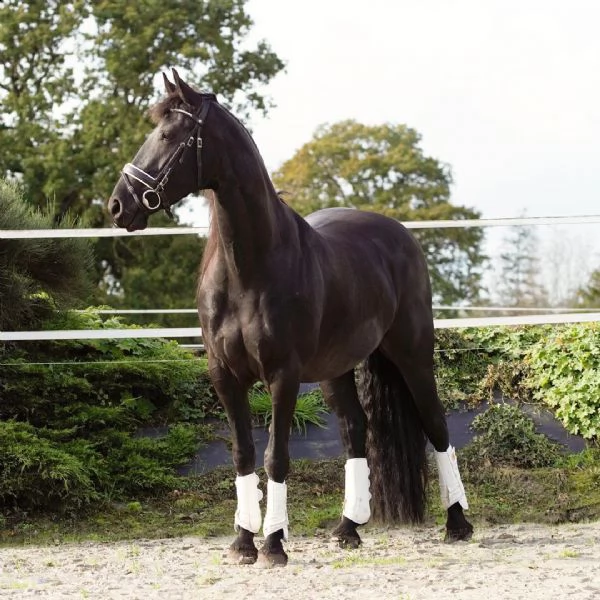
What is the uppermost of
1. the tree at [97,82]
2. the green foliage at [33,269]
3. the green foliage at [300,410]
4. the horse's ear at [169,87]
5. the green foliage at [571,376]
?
the tree at [97,82]

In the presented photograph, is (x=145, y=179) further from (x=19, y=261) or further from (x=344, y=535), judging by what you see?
(x=19, y=261)

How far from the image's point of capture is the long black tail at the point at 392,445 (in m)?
5.18

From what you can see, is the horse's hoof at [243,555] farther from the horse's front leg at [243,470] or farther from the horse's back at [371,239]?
the horse's back at [371,239]

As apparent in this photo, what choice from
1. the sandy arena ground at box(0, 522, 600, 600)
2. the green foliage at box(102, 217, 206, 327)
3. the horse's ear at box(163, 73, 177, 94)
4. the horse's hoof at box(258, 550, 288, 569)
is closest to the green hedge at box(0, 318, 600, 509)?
the sandy arena ground at box(0, 522, 600, 600)

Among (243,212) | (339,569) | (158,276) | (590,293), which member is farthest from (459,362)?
(590,293)

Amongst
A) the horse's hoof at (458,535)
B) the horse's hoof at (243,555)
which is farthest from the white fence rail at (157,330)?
the horse's hoof at (458,535)

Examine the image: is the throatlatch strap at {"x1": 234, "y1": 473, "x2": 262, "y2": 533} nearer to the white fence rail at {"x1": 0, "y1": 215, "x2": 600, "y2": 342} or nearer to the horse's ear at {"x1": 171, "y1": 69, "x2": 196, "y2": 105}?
the white fence rail at {"x1": 0, "y1": 215, "x2": 600, "y2": 342}

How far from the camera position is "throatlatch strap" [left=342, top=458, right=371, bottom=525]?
16.3 feet

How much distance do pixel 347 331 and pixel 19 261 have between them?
3070 millimetres

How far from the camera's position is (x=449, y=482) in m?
5.23

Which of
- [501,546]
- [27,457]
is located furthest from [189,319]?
[501,546]

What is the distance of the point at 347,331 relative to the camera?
468 centimetres

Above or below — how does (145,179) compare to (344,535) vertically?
above

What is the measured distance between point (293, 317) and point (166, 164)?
0.92 metres
